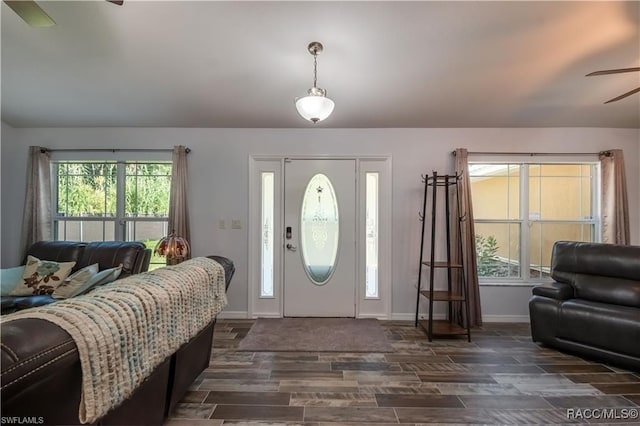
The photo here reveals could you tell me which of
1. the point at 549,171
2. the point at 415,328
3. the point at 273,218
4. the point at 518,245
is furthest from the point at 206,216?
the point at 549,171

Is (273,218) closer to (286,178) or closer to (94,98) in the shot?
(286,178)

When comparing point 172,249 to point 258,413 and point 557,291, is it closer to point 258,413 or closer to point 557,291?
point 258,413

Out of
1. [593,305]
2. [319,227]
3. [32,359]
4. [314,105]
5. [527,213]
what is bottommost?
[593,305]

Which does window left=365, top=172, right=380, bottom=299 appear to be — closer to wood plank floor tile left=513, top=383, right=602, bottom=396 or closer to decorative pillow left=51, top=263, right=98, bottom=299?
wood plank floor tile left=513, top=383, right=602, bottom=396

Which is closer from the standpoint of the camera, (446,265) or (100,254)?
(100,254)

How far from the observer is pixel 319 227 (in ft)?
12.9

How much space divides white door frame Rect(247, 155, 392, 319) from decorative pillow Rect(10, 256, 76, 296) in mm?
1830

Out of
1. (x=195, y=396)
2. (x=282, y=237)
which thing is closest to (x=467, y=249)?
(x=282, y=237)

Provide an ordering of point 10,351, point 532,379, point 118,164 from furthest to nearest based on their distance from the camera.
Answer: point 118,164 < point 532,379 < point 10,351

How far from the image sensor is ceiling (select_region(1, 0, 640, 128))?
7.59 feet

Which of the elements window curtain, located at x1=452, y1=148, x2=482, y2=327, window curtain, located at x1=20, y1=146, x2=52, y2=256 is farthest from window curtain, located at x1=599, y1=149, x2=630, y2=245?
window curtain, located at x1=20, y1=146, x2=52, y2=256

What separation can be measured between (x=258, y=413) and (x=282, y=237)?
217 centimetres

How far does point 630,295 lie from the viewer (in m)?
2.71

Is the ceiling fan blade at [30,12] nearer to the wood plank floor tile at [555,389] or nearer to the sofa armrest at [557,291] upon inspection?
the wood plank floor tile at [555,389]
